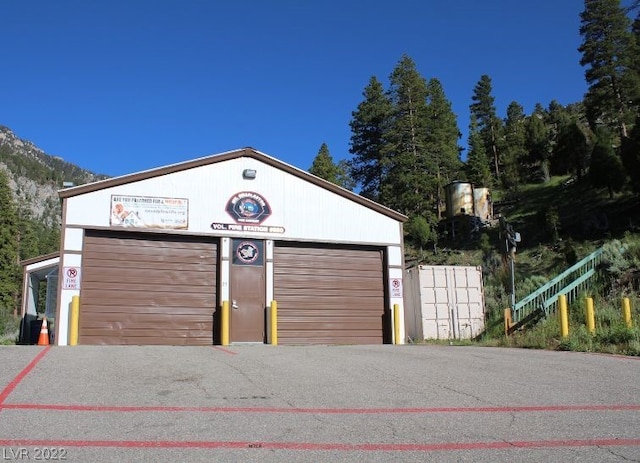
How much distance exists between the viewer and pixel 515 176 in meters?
60.6

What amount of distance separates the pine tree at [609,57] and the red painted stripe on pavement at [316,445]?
53573 millimetres

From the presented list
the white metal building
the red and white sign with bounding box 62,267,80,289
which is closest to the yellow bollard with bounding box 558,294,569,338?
the white metal building

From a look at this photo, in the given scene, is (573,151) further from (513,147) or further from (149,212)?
(149,212)

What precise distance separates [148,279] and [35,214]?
178m

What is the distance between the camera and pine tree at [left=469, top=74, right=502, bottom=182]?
7650 centimetres

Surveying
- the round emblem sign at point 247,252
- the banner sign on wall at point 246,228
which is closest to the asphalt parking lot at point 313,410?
the round emblem sign at point 247,252

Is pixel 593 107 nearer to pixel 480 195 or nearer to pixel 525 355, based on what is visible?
pixel 480 195

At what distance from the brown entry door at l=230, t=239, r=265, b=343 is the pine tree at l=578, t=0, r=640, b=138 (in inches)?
1808

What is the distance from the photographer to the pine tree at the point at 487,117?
76.5m

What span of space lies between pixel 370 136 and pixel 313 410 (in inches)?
2040

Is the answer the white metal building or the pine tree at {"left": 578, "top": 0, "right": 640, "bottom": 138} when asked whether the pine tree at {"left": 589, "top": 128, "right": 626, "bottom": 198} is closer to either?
the pine tree at {"left": 578, "top": 0, "right": 640, "bottom": 138}

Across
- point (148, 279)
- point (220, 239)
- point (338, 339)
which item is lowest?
point (338, 339)

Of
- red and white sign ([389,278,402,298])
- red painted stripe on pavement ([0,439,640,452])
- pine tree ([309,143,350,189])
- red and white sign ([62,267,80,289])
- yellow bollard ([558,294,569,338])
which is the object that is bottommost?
Result: red painted stripe on pavement ([0,439,640,452])

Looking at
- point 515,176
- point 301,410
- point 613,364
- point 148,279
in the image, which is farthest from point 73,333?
point 515,176
